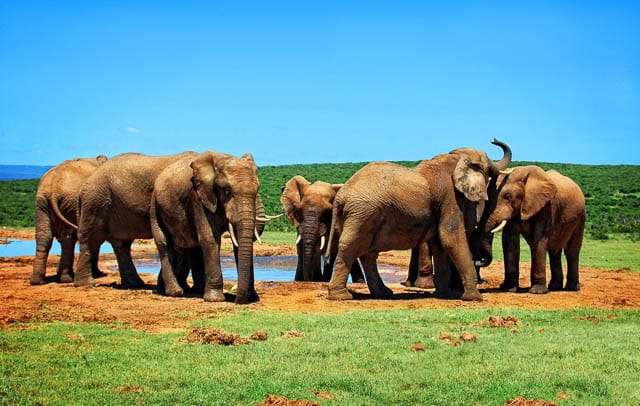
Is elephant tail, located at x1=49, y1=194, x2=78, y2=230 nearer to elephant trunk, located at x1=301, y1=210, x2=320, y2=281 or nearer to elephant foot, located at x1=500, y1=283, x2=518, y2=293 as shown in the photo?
elephant trunk, located at x1=301, y1=210, x2=320, y2=281

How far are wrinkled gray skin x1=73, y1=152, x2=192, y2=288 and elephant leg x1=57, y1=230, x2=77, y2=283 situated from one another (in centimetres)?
108

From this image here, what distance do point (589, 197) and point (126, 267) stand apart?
49.8 m

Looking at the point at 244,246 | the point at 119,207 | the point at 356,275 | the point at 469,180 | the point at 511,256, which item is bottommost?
the point at 356,275

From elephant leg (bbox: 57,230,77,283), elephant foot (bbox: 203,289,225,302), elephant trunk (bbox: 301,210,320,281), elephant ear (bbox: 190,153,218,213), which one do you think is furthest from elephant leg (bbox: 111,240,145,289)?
elephant trunk (bbox: 301,210,320,281)

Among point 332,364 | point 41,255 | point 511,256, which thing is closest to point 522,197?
point 511,256

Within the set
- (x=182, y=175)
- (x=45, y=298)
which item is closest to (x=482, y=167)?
(x=182, y=175)

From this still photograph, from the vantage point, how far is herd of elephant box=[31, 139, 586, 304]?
15211mm

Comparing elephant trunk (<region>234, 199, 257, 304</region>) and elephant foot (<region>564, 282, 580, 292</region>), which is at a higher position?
elephant trunk (<region>234, 199, 257, 304</region>)

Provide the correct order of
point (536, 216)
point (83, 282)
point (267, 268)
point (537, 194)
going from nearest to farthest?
point (537, 194) < point (536, 216) < point (83, 282) < point (267, 268)

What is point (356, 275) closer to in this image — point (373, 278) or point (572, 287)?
point (373, 278)

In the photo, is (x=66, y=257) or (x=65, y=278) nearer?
(x=65, y=278)

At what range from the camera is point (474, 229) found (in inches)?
687

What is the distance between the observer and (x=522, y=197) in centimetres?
1711

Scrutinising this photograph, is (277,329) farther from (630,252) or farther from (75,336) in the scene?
(630,252)
